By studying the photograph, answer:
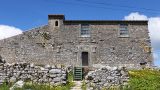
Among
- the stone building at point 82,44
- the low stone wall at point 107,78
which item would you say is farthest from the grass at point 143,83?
the stone building at point 82,44

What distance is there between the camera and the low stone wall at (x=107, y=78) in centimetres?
2477

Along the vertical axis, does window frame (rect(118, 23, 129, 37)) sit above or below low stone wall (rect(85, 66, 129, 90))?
above

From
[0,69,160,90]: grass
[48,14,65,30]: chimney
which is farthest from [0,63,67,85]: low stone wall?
[48,14,65,30]: chimney

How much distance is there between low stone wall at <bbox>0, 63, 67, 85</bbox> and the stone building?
47.6 ft

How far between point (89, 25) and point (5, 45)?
30.6ft

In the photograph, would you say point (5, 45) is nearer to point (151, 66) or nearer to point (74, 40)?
point (74, 40)

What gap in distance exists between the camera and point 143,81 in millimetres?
24625

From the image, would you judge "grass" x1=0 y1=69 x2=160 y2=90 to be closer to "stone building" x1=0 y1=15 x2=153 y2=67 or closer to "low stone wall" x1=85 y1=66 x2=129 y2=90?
"low stone wall" x1=85 y1=66 x2=129 y2=90

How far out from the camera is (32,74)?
82.3ft

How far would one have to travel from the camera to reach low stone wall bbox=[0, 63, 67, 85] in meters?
24.9

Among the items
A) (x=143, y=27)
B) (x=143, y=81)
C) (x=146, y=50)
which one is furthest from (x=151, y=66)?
(x=143, y=81)

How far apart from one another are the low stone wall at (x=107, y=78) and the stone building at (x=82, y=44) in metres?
14.9

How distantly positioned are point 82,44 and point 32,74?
1594cm

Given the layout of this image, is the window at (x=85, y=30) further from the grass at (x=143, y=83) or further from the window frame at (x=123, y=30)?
the grass at (x=143, y=83)
